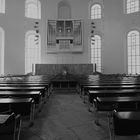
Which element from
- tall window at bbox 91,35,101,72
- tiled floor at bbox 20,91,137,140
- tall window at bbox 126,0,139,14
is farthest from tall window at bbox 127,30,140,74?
tiled floor at bbox 20,91,137,140

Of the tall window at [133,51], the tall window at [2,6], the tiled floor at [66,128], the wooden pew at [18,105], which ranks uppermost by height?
the tall window at [2,6]

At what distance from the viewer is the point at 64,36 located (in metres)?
16.7

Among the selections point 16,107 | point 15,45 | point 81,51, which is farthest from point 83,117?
point 15,45

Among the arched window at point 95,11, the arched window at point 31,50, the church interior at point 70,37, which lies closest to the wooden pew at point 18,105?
the church interior at point 70,37

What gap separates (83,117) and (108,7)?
15.4 m

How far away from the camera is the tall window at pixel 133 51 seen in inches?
658

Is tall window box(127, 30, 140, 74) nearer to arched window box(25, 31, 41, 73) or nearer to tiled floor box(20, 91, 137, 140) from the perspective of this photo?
arched window box(25, 31, 41, 73)

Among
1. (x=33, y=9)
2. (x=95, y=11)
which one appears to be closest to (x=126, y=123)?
(x=95, y=11)

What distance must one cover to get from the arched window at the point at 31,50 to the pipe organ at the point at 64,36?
61.8 inches

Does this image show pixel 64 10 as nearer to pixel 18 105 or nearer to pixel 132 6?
pixel 132 6

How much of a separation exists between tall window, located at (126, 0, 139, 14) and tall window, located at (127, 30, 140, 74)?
7.03 feet

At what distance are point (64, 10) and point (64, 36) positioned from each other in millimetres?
3329

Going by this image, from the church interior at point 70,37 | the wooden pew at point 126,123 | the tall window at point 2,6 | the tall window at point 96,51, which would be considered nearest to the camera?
the wooden pew at point 126,123

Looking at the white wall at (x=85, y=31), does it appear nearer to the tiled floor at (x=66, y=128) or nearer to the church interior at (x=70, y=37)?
the church interior at (x=70, y=37)
